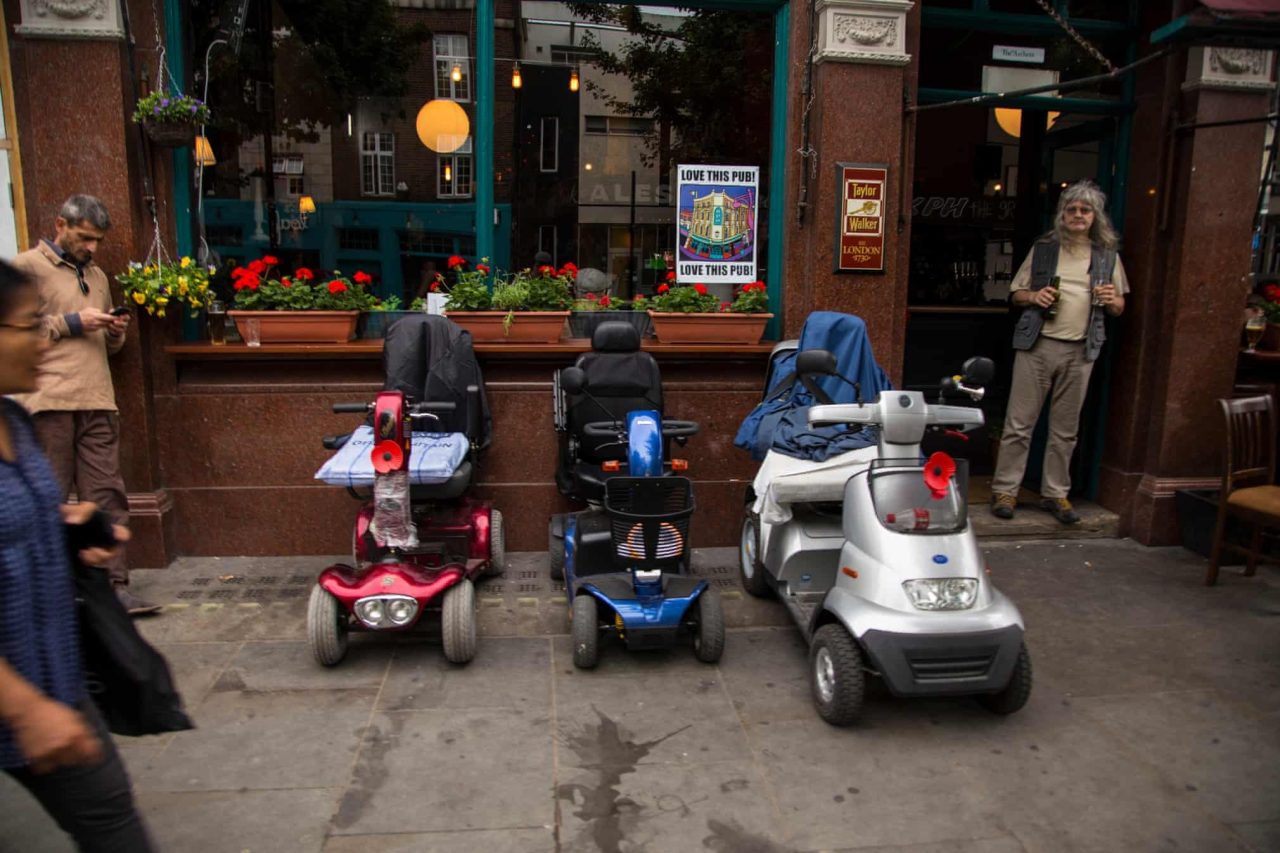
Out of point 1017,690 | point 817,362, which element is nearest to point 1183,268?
point 817,362

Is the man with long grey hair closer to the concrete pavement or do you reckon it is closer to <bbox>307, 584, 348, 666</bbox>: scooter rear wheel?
the concrete pavement

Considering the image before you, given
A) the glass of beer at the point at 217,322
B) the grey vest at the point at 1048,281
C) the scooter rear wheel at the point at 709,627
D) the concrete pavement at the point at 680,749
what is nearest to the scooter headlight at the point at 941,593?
the concrete pavement at the point at 680,749

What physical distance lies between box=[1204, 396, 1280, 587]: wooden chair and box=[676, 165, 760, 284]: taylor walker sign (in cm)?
323

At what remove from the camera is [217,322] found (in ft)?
19.6

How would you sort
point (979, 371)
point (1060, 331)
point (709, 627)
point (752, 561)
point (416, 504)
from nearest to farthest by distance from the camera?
point (979, 371) < point (709, 627) < point (416, 504) < point (752, 561) < point (1060, 331)

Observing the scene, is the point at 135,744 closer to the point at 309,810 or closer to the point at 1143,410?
the point at 309,810

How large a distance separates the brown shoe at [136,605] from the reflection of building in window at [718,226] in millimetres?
4085

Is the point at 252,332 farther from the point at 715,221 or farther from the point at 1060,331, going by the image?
the point at 1060,331

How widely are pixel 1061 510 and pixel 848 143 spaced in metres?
3.12

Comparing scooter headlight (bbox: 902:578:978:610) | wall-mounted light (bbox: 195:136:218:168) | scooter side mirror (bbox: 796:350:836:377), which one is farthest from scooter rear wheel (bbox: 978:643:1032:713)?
wall-mounted light (bbox: 195:136:218:168)

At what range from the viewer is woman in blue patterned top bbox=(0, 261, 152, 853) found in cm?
201

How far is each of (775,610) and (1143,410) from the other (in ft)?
10.9

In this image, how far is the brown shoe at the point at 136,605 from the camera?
202 inches

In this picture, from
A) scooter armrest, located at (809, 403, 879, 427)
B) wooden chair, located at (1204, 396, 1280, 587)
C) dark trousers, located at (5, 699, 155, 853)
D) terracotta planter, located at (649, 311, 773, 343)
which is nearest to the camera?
dark trousers, located at (5, 699, 155, 853)
